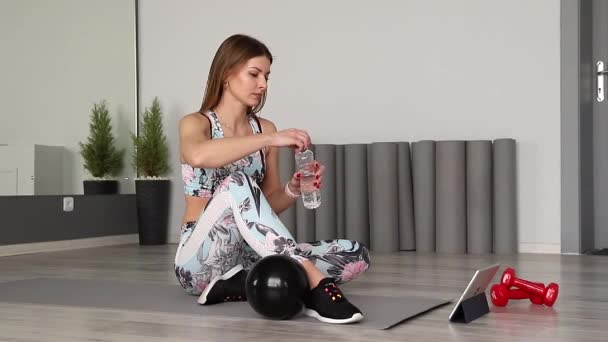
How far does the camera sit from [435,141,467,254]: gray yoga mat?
195 inches

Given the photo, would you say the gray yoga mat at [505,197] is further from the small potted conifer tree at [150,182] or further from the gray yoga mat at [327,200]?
the small potted conifer tree at [150,182]

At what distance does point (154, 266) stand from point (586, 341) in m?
2.64

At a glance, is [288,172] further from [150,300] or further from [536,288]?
[536,288]

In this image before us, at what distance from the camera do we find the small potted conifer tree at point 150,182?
5.97 meters

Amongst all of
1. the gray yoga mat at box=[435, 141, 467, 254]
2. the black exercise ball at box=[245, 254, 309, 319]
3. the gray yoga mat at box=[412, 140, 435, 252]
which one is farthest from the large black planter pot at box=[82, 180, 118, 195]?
the black exercise ball at box=[245, 254, 309, 319]

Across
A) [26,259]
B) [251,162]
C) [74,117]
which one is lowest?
[26,259]

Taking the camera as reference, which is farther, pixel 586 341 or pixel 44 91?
pixel 44 91

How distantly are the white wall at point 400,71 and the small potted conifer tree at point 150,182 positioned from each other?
0.16 meters

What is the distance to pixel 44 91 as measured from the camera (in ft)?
18.3

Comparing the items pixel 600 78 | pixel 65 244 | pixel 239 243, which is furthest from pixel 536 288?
pixel 65 244

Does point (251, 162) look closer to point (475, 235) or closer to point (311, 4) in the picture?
point (475, 235)

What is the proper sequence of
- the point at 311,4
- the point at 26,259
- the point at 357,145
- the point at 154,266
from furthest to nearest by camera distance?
the point at 311,4 < the point at 357,145 < the point at 26,259 < the point at 154,266

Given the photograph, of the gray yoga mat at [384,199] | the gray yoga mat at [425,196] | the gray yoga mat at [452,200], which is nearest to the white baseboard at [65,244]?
the gray yoga mat at [384,199]

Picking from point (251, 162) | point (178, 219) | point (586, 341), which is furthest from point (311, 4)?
point (586, 341)
